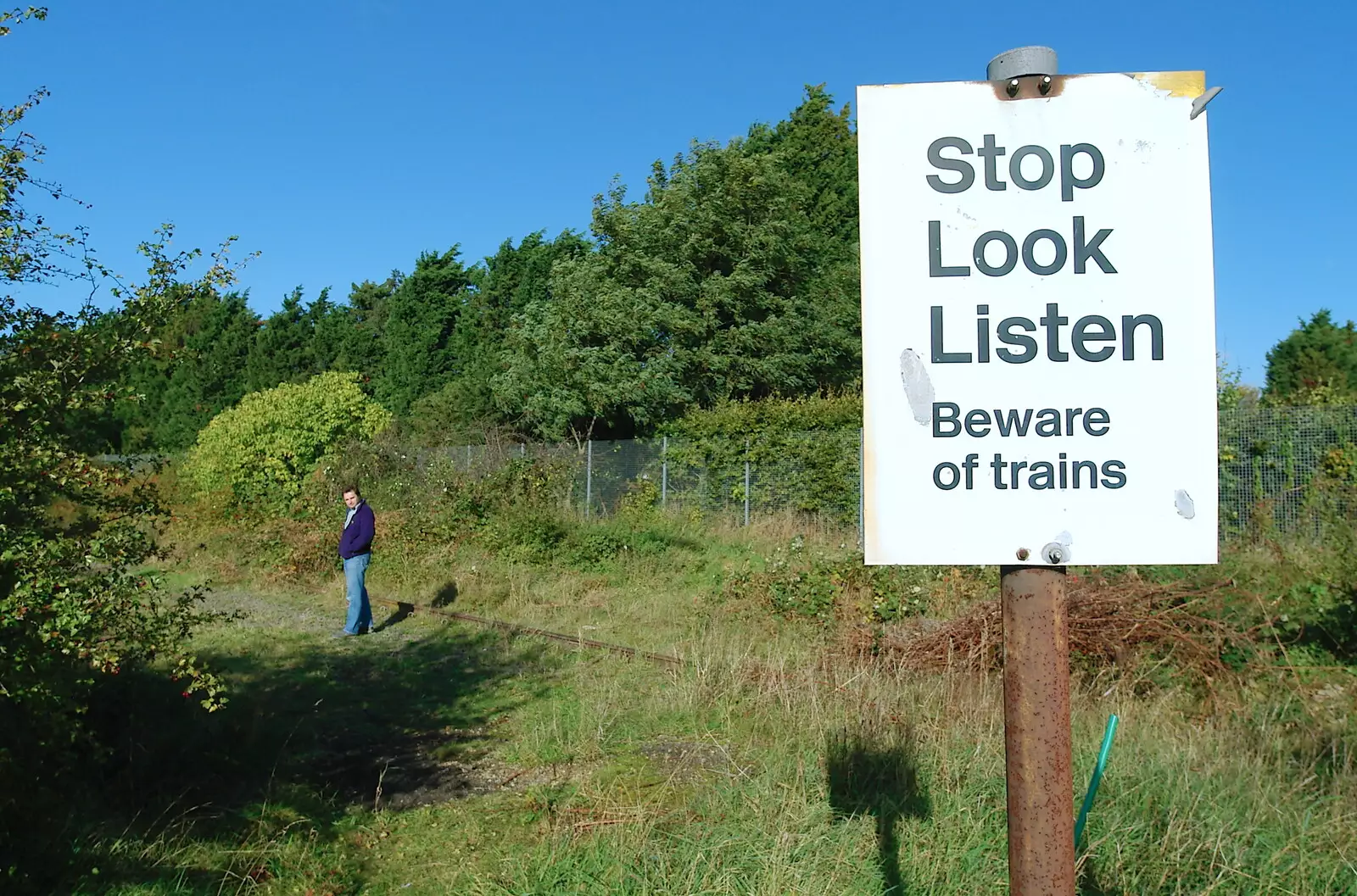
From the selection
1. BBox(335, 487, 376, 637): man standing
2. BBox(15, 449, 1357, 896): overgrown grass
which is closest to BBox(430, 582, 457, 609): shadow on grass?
BBox(335, 487, 376, 637): man standing

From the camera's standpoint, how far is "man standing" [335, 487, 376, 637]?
1145 centimetres

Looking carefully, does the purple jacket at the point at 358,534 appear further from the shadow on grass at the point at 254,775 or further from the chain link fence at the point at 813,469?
the chain link fence at the point at 813,469

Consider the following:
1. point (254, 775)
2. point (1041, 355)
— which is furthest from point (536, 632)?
point (1041, 355)

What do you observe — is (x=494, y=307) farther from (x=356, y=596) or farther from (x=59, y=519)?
(x=59, y=519)

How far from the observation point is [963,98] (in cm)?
211

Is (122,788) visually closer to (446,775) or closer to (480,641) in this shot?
(446,775)

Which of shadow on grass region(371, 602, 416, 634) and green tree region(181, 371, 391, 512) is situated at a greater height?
green tree region(181, 371, 391, 512)

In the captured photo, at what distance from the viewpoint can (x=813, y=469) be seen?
56.4 ft

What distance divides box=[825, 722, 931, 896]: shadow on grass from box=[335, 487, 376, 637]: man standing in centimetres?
711

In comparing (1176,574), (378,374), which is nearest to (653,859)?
(1176,574)

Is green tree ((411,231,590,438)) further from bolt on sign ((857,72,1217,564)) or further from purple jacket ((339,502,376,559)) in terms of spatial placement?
bolt on sign ((857,72,1217,564))

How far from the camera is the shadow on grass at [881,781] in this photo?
438cm

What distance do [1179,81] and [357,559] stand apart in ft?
35.3

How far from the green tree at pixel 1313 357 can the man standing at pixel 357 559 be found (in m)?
23.8
